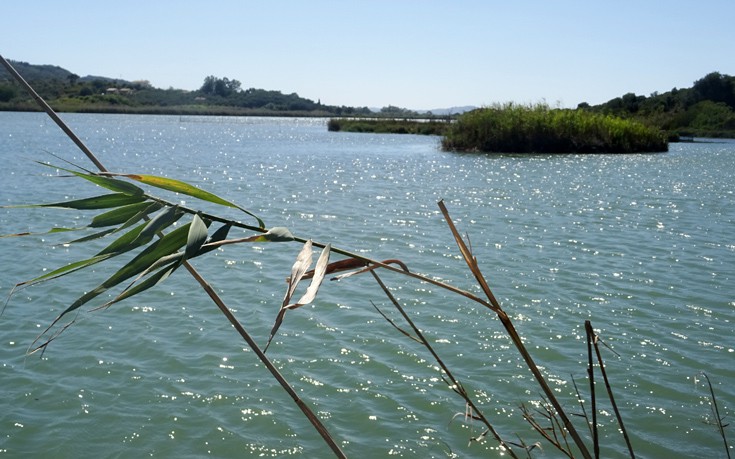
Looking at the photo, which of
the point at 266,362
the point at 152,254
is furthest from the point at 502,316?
the point at 152,254

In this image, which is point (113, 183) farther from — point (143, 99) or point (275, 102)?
point (275, 102)

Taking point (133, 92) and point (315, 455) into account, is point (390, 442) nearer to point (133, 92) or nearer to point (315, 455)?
point (315, 455)

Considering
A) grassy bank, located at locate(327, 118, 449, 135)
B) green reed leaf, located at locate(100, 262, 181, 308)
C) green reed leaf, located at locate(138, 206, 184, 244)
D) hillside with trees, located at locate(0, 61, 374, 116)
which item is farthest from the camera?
hillside with trees, located at locate(0, 61, 374, 116)

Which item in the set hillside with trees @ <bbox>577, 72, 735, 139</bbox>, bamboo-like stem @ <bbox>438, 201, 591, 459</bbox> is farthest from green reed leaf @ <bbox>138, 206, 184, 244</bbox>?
hillside with trees @ <bbox>577, 72, 735, 139</bbox>

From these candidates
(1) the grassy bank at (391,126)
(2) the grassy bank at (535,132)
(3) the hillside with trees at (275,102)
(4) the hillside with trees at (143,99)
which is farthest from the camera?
(4) the hillside with trees at (143,99)

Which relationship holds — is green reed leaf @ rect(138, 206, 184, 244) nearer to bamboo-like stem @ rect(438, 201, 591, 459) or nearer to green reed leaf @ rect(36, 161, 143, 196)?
green reed leaf @ rect(36, 161, 143, 196)

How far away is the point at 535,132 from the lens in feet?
114

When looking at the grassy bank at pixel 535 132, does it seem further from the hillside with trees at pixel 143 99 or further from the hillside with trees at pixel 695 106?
the hillside with trees at pixel 143 99

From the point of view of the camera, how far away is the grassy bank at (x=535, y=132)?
114 ft

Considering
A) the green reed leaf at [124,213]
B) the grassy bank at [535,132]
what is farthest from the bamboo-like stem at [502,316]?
the grassy bank at [535,132]

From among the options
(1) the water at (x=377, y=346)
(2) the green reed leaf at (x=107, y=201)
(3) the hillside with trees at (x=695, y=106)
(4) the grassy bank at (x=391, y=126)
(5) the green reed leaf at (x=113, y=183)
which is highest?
(3) the hillside with trees at (x=695, y=106)

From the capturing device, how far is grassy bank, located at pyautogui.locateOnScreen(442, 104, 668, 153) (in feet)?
114

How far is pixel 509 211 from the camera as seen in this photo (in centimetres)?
1534

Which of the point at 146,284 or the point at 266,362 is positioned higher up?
the point at 146,284
